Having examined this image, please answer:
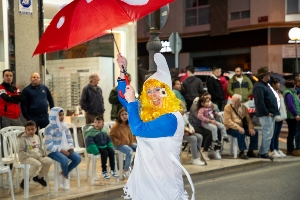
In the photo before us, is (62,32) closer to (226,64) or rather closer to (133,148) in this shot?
(133,148)

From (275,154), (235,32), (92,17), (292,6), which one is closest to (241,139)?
(275,154)

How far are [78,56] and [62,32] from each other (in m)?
8.69

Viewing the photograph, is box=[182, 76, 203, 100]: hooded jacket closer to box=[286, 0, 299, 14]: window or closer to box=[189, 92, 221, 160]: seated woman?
box=[189, 92, 221, 160]: seated woman

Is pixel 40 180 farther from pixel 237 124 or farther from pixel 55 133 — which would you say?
pixel 237 124

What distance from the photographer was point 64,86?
1323 cm

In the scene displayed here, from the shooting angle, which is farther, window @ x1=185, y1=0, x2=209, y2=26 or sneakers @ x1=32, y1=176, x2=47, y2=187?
window @ x1=185, y1=0, x2=209, y2=26

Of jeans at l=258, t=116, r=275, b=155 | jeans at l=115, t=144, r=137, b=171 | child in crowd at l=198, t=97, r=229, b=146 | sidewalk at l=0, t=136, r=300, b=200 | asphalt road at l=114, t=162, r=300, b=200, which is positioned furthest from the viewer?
jeans at l=258, t=116, r=275, b=155

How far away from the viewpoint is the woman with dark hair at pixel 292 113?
1217cm

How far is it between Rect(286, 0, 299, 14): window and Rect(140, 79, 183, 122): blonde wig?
83.6ft

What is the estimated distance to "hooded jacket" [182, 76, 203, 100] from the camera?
12.7 m

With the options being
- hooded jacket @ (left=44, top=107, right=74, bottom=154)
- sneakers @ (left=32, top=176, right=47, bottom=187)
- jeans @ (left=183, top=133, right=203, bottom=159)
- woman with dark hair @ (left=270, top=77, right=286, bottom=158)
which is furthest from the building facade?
sneakers @ (left=32, top=176, right=47, bottom=187)

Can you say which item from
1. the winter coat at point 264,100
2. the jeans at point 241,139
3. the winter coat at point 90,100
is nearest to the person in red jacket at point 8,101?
the winter coat at point 90,100

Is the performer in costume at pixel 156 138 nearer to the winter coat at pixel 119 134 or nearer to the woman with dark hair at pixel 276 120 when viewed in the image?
the winter coat at pixel 119 134

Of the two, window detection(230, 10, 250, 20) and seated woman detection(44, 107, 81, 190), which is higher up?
window detection(230, 10, 250, 20)
